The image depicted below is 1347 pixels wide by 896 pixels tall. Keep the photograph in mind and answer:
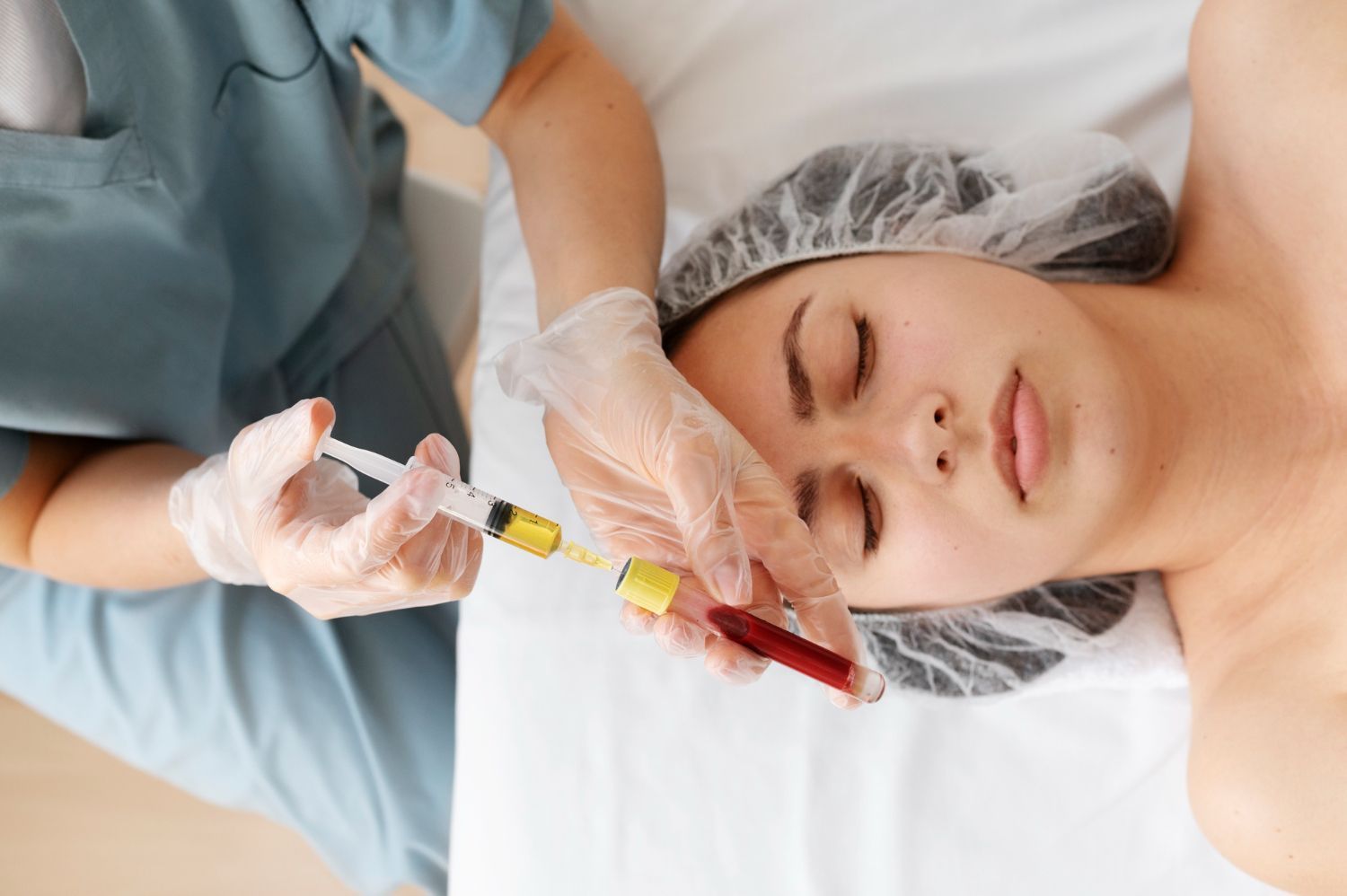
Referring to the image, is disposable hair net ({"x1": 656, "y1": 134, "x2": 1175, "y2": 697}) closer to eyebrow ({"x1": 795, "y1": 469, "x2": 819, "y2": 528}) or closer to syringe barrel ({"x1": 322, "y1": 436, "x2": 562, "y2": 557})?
eyebrow ({"x1": 795, "y1": 469, "x2": 819, "y2": 528})

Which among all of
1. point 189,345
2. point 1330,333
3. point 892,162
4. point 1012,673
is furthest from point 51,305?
point 1330,333

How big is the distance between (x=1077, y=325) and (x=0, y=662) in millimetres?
1464

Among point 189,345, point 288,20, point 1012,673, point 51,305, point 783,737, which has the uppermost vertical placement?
point 288,20

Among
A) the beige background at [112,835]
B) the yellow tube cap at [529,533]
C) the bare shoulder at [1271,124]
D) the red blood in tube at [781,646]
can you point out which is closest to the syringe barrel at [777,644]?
the red blood in tube at [781,646]

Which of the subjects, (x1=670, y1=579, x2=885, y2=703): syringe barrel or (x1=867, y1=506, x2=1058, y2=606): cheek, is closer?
(x1=670, y1=579, x2=885, y2=703): syringe barrel

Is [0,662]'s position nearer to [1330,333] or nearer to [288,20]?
[288,20]

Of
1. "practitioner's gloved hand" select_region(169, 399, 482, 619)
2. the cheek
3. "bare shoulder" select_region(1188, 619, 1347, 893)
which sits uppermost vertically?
"practitioner's gloved hand" select_region(169, 399, 482, 619)

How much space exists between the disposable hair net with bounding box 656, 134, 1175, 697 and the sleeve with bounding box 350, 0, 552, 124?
304 mm

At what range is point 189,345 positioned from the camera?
3.68 ft

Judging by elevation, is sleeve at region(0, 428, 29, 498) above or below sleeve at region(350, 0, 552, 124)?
below

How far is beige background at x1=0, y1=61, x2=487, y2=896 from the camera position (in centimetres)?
167

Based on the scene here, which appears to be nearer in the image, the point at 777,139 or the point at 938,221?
the point at 938,221

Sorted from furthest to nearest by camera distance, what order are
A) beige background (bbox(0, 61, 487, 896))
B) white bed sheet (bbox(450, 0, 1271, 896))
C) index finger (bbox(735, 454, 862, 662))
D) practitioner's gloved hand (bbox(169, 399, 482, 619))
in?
beige background (bbox(0, 61, 487, 896)), white bed sheet (bbox(450, 0, 1271, 896)), index finger (bbox(735, 454, 862, 662)), practitioner's gloved hand (bbox(169, 399, 482, 619))

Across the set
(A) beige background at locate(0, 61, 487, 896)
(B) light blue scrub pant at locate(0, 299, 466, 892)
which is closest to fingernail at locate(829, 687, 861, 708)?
(B) light blue scrub pant at locate(0, 299, 466, 892)
